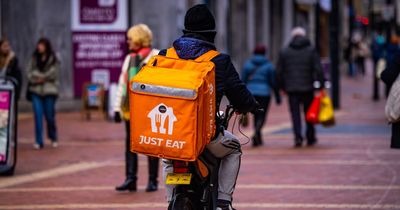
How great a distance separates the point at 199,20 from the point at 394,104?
2.20 metres

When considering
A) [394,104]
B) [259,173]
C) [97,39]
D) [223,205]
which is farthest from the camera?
[97,39]

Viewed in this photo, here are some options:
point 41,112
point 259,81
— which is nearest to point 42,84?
point 41,112

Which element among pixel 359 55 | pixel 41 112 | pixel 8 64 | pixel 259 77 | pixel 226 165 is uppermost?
pixel 8 64

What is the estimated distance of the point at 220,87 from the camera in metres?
7.59

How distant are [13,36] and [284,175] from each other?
1197 centimetres

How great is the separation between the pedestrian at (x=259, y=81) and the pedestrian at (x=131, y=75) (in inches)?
217

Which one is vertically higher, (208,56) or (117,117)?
(208,56)

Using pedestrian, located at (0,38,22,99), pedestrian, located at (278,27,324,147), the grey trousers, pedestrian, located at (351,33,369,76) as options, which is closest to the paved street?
pedestrian, located at (278,27,324,147)

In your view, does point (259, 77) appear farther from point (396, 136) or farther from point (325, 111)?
point (396, 136)

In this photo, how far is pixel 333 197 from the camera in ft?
36.9

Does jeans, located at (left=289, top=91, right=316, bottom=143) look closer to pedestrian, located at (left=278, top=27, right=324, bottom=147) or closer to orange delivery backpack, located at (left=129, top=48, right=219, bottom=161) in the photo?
pedestrian, located at (left=278, top=27, right=324, bottom=147)

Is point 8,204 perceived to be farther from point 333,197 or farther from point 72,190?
point 333,197

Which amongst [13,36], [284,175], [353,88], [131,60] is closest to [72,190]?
[131,60]

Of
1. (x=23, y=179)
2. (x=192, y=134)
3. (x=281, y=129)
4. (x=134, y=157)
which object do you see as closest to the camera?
(x=192, y=134)
